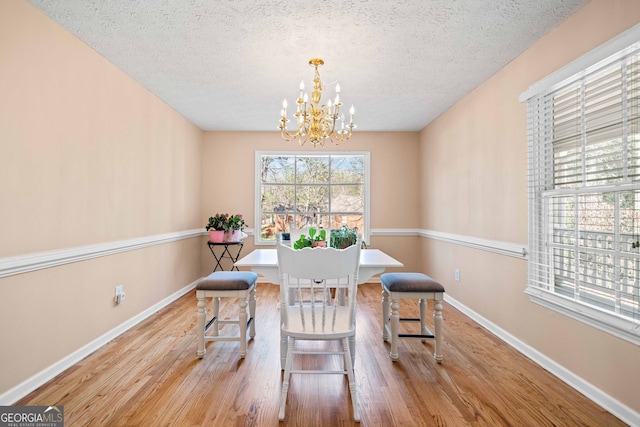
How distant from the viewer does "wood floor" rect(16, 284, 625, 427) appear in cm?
179

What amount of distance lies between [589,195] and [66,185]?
11.5 ft

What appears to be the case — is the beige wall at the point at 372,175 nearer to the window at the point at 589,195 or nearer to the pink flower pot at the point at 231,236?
the pink flower pot at the point at 231,236

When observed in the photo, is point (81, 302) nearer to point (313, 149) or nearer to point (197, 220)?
point (197, 220)

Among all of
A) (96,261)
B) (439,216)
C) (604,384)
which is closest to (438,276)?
(439,216)

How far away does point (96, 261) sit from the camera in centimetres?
270

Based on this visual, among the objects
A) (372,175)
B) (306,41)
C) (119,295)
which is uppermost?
(306,41)

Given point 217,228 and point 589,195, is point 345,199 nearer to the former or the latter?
point 217,228

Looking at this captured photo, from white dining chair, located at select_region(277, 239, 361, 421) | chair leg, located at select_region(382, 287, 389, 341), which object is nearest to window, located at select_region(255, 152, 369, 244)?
chair leg, located at select_region(382, 287, 389, 341)

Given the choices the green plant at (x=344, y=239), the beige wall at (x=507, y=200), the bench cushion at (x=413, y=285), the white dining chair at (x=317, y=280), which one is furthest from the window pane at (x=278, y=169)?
the white dining chair at (x=317, y=280)

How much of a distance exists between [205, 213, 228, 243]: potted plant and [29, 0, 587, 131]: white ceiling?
165 cm

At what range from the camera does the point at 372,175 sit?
5305 millimetres

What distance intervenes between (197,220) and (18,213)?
3.02m

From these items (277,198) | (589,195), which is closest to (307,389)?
(589,195)

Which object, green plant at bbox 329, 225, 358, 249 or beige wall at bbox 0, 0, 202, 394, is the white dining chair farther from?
beige wall at bbox 0, 0, 202, 394
